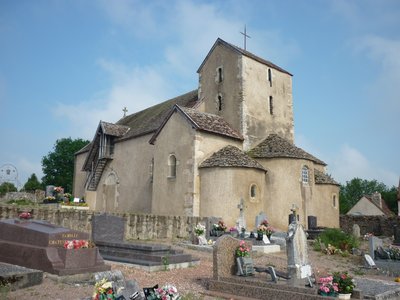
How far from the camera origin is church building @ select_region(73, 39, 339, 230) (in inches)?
914

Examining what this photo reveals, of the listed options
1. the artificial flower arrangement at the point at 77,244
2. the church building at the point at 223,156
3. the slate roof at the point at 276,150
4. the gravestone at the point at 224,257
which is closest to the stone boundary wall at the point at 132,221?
the church building at the point at 223,156

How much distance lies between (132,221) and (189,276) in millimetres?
8933

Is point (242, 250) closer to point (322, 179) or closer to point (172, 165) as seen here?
point (172, 165)

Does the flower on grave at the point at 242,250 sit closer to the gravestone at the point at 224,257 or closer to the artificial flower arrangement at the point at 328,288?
the gravestone at the point at 224,257

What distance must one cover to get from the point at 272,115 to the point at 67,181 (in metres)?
41.6

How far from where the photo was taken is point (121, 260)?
1251 cm

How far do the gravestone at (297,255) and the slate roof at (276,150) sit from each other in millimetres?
14946

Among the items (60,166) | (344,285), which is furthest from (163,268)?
(60,166)

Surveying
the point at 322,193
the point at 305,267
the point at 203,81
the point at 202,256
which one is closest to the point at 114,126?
the point at 203,81

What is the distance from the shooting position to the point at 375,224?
32.0m

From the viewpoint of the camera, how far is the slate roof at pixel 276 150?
81.1 feet

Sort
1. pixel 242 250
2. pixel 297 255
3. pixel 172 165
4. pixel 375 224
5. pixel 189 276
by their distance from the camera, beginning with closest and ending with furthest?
pixel 297 255 → pixel 242 250 → pixel 189 276 → pixel 172 165 → pixel 375 224

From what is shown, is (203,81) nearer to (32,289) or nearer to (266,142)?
(266,142)

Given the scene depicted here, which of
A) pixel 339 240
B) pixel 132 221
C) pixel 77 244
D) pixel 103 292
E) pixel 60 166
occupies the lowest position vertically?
pixel 103 292
